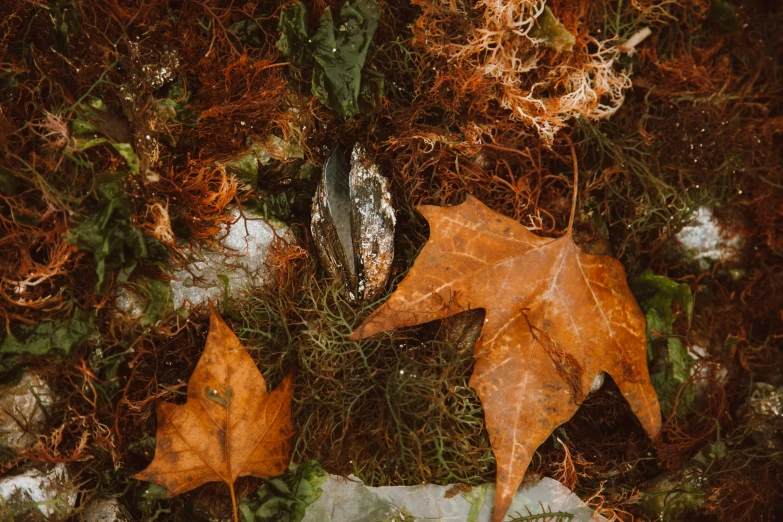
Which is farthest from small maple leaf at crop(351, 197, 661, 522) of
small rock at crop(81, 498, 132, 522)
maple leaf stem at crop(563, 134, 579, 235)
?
small rock at crop(81, 498, 132, 522)

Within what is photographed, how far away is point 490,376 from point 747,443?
2.64 feet

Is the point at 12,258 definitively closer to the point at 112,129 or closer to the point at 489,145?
the point at 112,129

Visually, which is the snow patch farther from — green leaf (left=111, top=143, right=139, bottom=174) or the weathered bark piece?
green leaf (left=111, top=143, right=139, bottom=174)

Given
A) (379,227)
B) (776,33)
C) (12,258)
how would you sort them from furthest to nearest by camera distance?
(776,33)
(379,227)
(12,258)

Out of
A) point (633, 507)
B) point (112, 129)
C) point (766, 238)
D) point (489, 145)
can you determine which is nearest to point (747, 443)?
point (633, 507)

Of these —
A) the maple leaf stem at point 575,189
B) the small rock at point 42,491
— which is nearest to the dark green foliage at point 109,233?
the small rock at point 42,491

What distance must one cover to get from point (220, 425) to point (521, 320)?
771mm

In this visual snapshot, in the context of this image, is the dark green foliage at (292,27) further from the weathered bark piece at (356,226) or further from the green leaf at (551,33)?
the green leaf at (551,33)

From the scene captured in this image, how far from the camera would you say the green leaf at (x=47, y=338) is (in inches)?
53.1

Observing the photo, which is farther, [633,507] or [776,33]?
[776,33]

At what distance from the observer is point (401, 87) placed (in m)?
1.58

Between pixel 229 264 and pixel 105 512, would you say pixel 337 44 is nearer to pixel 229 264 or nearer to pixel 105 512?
pixel 229 264

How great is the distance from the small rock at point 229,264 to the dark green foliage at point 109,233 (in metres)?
0.13

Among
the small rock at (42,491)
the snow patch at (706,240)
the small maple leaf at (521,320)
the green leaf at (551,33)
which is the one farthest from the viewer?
the snow patch at (706,240)
